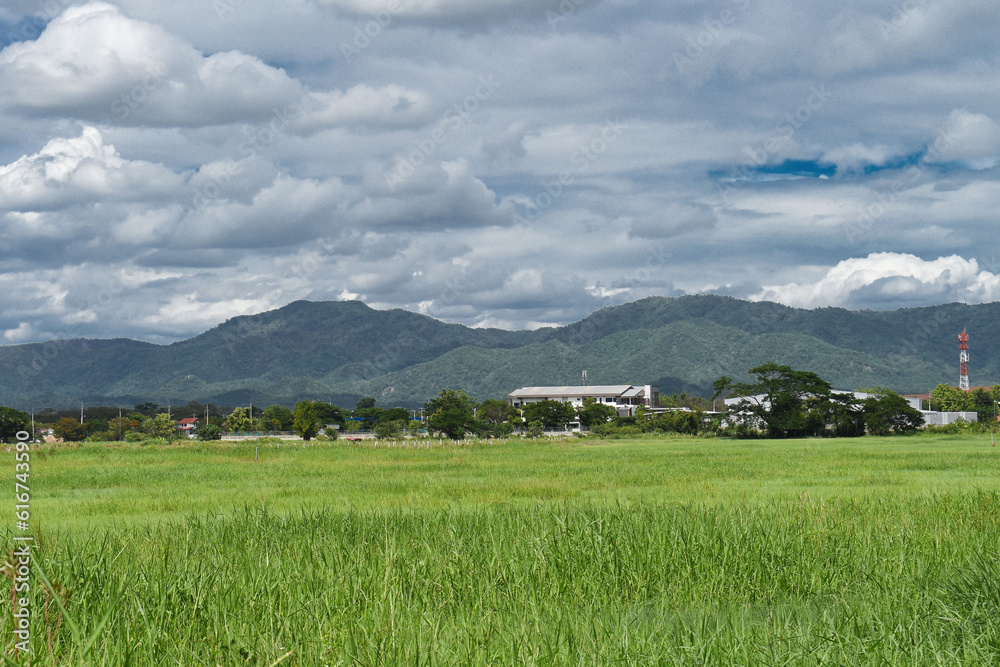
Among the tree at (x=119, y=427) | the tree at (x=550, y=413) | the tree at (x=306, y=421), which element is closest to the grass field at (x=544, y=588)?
the tree at (x=306, y=421)

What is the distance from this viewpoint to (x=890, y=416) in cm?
7750

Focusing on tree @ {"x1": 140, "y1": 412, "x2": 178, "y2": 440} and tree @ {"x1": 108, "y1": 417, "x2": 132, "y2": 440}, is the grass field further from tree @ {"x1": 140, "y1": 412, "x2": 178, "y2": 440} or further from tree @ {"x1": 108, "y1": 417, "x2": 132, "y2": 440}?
tree @ {"x1": 108, "y1": 417, "x2": 132, "y2": 440}

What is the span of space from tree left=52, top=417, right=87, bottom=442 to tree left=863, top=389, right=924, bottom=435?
295 ft

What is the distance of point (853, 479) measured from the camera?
24984 mm

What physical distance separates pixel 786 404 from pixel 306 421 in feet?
175

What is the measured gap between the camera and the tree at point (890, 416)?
76562 millimetres

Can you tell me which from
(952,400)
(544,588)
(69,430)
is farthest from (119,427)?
(952,400)

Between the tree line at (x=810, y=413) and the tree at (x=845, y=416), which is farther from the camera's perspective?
the tree at (x=845, y=416)

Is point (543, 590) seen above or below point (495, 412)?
above

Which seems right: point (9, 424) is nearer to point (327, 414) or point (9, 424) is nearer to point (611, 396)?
point (327, 414)

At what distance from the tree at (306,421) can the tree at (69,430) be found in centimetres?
2665

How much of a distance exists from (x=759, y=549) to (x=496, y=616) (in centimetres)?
405

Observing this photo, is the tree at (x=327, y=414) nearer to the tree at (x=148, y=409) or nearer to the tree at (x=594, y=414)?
the tree at (x=594, y=414)

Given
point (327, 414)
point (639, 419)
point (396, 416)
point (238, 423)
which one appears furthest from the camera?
point (396, 416)
